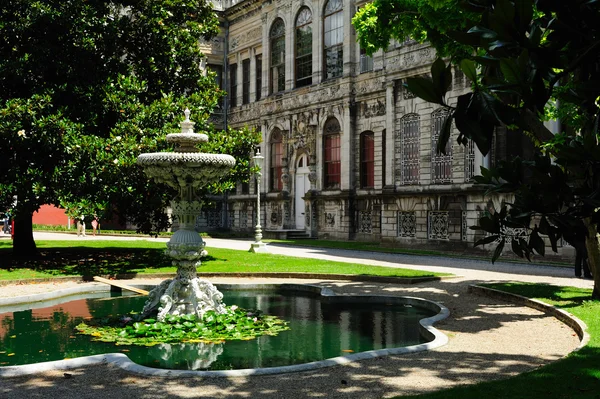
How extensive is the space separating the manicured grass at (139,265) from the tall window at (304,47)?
1686 cm

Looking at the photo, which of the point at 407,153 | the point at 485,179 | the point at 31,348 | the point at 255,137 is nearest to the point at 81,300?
the point at 31,348

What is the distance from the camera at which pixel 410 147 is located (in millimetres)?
28734

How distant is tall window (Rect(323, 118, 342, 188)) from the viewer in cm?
3441

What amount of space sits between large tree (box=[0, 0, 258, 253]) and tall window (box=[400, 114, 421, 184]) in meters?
9.52

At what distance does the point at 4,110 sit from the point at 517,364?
14218 millimetres

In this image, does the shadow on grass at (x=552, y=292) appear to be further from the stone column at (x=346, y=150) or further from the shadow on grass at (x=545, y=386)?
the stone column at (x=346, y=150)

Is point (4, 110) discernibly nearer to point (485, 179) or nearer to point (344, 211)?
point (485, 179)

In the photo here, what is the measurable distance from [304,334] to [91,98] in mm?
11765

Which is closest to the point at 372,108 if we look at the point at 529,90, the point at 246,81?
the point at 246,81

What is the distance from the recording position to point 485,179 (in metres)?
3.37

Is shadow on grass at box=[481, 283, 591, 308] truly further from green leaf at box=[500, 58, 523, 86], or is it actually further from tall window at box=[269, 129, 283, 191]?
tall window at box=[269, 129, 283, 191]

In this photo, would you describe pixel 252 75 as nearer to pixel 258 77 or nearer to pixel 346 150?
pixel 258 77

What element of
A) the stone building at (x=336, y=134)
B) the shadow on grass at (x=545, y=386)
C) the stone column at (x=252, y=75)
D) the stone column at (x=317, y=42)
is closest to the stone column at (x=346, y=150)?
the stone building at (x=336, y=134)

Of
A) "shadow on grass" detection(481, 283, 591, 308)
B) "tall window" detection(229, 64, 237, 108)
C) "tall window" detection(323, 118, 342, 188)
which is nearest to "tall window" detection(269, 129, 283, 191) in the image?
"tall window" detection(323, 118, 342, 188)
